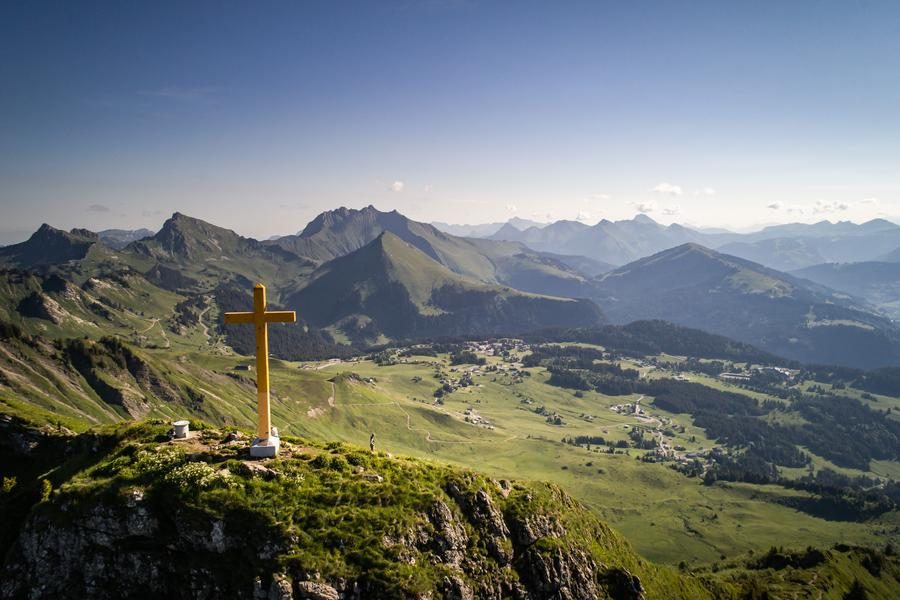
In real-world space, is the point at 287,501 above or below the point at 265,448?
below

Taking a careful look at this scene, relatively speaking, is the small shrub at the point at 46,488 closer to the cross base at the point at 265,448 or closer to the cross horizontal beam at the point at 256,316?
the cross base at the point at 265,448

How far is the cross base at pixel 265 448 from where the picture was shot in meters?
33.9

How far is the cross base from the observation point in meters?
33.9

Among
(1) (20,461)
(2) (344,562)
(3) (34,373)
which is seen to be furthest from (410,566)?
(3) (34,373)

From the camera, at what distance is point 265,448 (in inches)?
1344

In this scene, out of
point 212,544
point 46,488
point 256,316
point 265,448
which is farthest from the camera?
point 256,316

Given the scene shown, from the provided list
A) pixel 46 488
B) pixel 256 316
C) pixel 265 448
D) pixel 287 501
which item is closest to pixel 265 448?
pixel 265 448

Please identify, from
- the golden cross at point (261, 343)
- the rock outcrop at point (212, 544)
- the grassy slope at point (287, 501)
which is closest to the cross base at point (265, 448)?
the golden cross at point (261, 343)

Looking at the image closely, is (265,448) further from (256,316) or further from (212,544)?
(256,316)

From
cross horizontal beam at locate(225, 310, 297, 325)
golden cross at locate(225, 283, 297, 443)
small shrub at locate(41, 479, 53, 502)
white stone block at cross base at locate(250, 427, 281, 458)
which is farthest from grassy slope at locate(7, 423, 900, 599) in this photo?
cross horizontal beam at locate(225, 310, 297, 325)

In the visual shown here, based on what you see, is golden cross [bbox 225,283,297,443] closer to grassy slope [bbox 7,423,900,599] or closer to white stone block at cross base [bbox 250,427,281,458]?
white stone block at cross base [bbox 250,427,281,458]

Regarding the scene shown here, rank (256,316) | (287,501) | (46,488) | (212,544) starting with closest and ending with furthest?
1. (212,544)
2. (287,501)
3. (46,488)
4. (256,316)

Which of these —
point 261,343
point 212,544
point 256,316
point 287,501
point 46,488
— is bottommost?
point 212,544

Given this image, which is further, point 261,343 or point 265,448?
point 261,343
